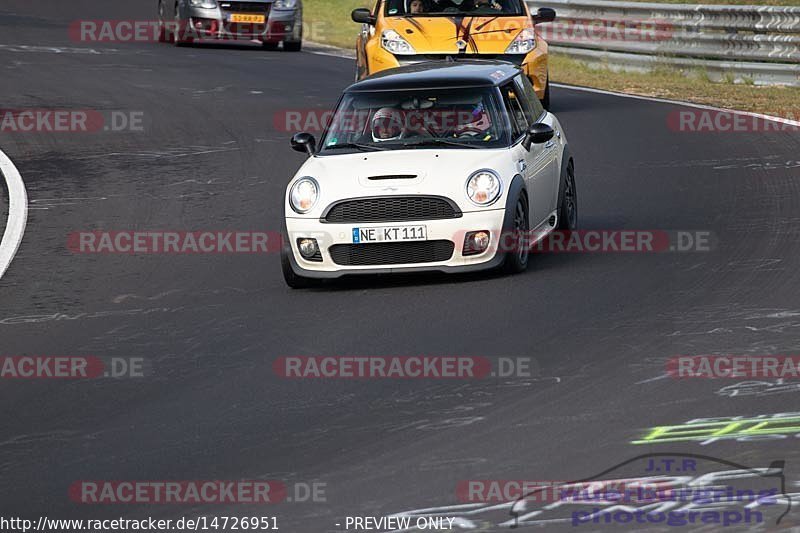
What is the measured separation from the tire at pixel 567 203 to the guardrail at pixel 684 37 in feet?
33.8

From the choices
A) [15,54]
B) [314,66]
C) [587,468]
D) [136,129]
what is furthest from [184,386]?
[15,54]

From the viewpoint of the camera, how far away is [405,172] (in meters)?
11.0

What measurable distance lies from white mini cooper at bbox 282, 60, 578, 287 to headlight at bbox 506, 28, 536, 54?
7.10 meters

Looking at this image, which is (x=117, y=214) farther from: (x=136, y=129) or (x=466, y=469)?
(x=466, y=469)

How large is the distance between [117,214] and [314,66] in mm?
12770

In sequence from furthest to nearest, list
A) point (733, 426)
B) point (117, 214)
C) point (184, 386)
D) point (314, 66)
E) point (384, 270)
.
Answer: point (314, 66) < point (117, 214) < point (384, 270) < point (184, 386) < point (733, 426)

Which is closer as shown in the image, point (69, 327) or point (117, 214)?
point (69, 327)

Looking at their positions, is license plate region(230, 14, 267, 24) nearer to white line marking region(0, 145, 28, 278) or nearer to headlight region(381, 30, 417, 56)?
headlight region(381, 30, 417, 56)

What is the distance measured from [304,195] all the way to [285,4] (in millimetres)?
18998

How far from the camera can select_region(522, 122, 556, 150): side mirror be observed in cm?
1164

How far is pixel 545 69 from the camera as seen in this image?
19656 mm

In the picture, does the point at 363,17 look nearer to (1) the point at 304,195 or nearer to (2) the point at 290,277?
(1) the point at 304,195
